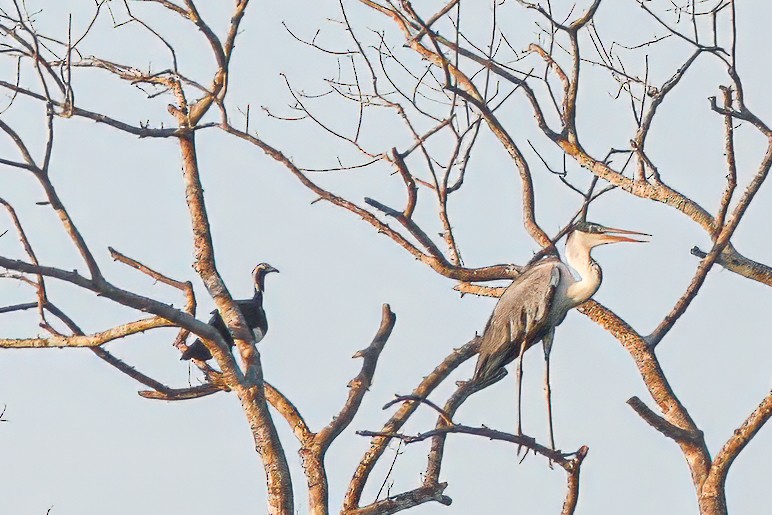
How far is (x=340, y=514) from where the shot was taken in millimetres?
8594

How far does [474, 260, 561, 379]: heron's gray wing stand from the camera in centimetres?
859

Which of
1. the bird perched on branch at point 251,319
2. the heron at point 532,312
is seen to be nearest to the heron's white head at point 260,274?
the bird perched on branch at point 251,319

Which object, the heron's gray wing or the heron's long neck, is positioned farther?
the heron's long neck

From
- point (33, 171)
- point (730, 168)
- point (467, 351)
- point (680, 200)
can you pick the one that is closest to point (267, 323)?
point (467, 351)

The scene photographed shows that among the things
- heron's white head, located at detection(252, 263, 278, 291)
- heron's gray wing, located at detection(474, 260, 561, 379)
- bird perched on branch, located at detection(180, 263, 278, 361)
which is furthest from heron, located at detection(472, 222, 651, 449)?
heron's white head, located at detection(252, 263, 278, 291)

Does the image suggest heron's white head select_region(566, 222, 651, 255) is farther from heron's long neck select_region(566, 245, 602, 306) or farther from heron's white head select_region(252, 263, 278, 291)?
heron's white head select_region(252, 263, 278, 291)

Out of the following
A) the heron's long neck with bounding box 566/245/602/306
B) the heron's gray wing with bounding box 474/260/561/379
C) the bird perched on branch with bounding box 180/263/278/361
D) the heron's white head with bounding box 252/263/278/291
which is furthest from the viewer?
the heron's white head with bounding box 252/263/278/291

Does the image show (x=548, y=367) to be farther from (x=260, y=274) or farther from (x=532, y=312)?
(x=260, y=274)

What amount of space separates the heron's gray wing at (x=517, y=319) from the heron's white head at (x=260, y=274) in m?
5.28

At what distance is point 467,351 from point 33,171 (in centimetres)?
410

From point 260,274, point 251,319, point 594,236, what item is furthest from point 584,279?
point 260,274

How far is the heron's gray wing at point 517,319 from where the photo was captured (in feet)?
28.2

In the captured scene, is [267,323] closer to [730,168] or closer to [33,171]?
[730,168]

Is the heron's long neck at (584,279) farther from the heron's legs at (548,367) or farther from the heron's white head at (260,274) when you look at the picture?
the heron's white head at (260,274)
